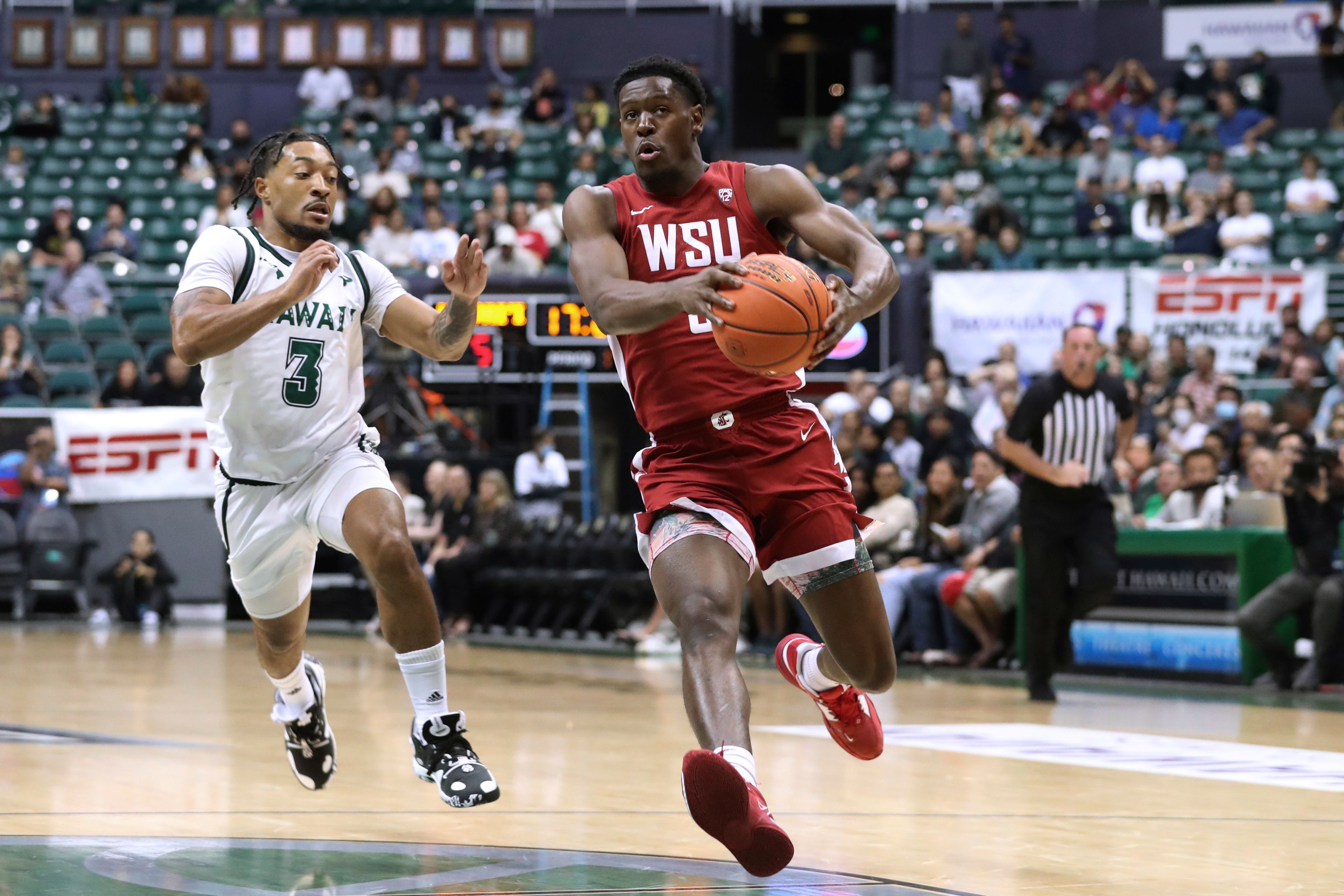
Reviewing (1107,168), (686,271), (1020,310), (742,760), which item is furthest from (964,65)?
(742,760)

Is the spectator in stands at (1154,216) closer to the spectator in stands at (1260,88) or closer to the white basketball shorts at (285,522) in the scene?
the spectator in stands at (1260,88)

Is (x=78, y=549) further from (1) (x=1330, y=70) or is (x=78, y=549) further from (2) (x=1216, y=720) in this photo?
(1) (x=1330, y=70)

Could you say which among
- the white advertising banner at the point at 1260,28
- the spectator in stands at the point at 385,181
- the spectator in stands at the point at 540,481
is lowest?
the spectator in stands at the point at 540,481

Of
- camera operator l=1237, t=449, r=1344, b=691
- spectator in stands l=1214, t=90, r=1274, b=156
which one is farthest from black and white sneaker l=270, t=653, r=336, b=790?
spectator in stands l=1214, t=90, r=1274, b=156

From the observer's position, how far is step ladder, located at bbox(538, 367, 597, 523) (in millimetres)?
17016

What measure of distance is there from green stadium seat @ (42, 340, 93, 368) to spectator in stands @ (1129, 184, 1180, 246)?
35.9ft

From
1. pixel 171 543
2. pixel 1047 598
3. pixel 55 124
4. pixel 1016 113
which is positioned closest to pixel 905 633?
pixel 1047 598

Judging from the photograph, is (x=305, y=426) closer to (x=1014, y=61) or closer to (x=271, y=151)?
(x=271, y=151)

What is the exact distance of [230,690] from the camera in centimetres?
998

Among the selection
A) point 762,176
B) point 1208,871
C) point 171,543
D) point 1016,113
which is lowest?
point 171,543

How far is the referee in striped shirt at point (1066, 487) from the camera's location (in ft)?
32.5

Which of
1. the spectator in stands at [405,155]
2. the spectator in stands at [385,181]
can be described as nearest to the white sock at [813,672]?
the spectator in stands at [385,181]

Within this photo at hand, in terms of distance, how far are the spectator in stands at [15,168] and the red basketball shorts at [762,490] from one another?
19.9 m

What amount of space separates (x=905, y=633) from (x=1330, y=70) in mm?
12722
